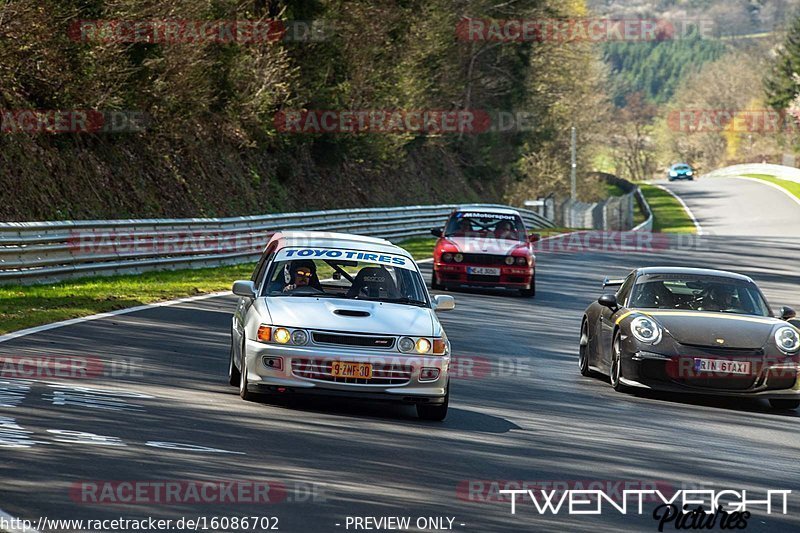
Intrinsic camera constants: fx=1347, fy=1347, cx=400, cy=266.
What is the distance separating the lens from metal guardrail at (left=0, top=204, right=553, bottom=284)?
20594 mm

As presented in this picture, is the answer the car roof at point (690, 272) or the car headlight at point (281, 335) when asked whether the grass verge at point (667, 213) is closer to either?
the car roof at point (690, 272)

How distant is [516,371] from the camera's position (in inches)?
600

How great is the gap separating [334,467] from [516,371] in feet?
22.4

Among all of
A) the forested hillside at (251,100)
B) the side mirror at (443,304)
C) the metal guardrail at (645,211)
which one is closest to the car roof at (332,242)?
the side mirror at (443,304)

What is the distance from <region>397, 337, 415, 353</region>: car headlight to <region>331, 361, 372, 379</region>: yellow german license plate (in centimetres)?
34

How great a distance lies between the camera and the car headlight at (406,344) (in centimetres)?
1112

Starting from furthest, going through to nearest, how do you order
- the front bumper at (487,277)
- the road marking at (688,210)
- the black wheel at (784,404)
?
the road marking at (688,210), the front bumper at (487,277), the black wheel at (784,404)

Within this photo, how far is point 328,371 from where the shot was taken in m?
10.9

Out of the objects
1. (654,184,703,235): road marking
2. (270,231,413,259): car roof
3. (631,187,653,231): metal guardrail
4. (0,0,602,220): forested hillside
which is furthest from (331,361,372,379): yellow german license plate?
(631,187,653,231): metal guardrail

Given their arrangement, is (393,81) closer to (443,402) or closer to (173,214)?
(173,214)

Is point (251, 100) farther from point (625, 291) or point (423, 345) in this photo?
point (423, 345)

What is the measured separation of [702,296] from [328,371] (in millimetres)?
5260

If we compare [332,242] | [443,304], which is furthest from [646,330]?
[332,242]

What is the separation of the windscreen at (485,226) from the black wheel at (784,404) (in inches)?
507
